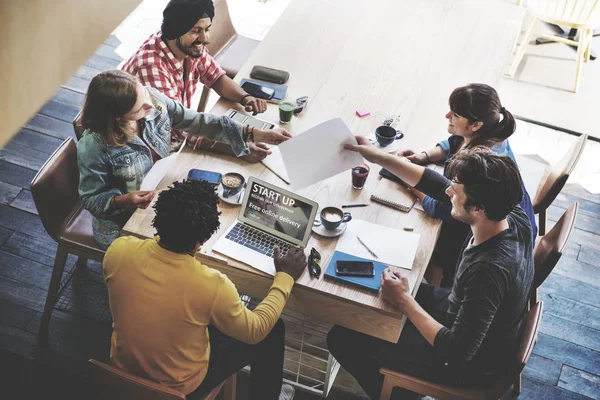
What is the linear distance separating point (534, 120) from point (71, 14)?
4035 mm

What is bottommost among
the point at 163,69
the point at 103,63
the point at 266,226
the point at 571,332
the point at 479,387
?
the point at 571,332

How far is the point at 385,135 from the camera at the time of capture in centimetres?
249

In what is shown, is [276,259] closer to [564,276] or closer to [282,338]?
[282,338]

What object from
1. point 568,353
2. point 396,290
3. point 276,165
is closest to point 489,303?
point 396,290

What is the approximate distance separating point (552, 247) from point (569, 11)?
238cm

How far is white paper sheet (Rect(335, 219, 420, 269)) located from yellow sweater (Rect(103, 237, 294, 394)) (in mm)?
495

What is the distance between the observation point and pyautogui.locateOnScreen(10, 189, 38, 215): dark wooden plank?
3.16 metres

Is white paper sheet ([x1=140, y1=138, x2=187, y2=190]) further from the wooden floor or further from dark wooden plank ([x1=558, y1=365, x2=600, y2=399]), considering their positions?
dark wooden plank ([x1=558, y1=365, x2=600, y2=399])

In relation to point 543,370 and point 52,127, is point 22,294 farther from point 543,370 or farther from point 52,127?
point 543,370

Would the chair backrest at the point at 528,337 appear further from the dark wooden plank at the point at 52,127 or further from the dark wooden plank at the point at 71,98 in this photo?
the dark wooden plank at the point at 71,98

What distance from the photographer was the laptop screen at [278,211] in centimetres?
202

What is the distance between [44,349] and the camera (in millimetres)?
2623

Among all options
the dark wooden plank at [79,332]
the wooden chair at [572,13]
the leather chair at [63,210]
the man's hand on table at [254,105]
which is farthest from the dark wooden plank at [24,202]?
the wooden chair at [572,13]

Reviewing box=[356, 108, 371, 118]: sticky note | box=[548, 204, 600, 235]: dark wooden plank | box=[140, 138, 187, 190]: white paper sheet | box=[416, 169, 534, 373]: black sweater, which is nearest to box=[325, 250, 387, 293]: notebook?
box=[416, 169, 534, 373]: black sweater
